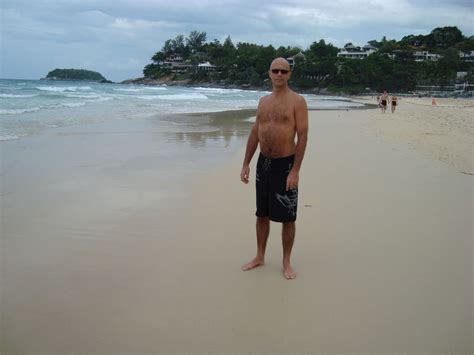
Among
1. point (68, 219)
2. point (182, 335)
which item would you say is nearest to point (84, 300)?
point (182, 335)

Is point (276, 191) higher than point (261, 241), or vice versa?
point (276, 191)

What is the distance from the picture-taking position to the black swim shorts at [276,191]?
316 cm

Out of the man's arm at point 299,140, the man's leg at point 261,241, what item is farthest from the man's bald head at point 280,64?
the man's leg at point 261,241

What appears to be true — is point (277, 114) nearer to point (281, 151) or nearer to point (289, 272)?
point (281, 151)

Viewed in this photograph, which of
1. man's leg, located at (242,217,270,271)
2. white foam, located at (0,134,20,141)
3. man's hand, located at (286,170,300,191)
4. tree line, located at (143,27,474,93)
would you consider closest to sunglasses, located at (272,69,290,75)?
man's hand, located at (286,170,300,191)

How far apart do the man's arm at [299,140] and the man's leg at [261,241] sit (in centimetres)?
42

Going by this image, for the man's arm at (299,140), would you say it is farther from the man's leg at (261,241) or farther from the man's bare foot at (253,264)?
the man's bare foot at (253,264)

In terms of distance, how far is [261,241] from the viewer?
343 cm

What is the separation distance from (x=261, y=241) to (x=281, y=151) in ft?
2.60

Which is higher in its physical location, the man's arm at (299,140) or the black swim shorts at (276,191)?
the man's arm at (299,140)

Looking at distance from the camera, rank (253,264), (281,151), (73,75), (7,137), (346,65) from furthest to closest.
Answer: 1. (73,75)
2. (346,65)
3. (7,137)
4. (253,264)
5. (281,151)

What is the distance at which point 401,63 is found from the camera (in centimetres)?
9162

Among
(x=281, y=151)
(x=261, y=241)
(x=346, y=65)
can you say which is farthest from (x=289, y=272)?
(x=346, y=65)

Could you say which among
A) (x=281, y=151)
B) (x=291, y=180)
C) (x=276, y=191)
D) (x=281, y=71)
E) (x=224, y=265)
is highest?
(x=281, y=71)
